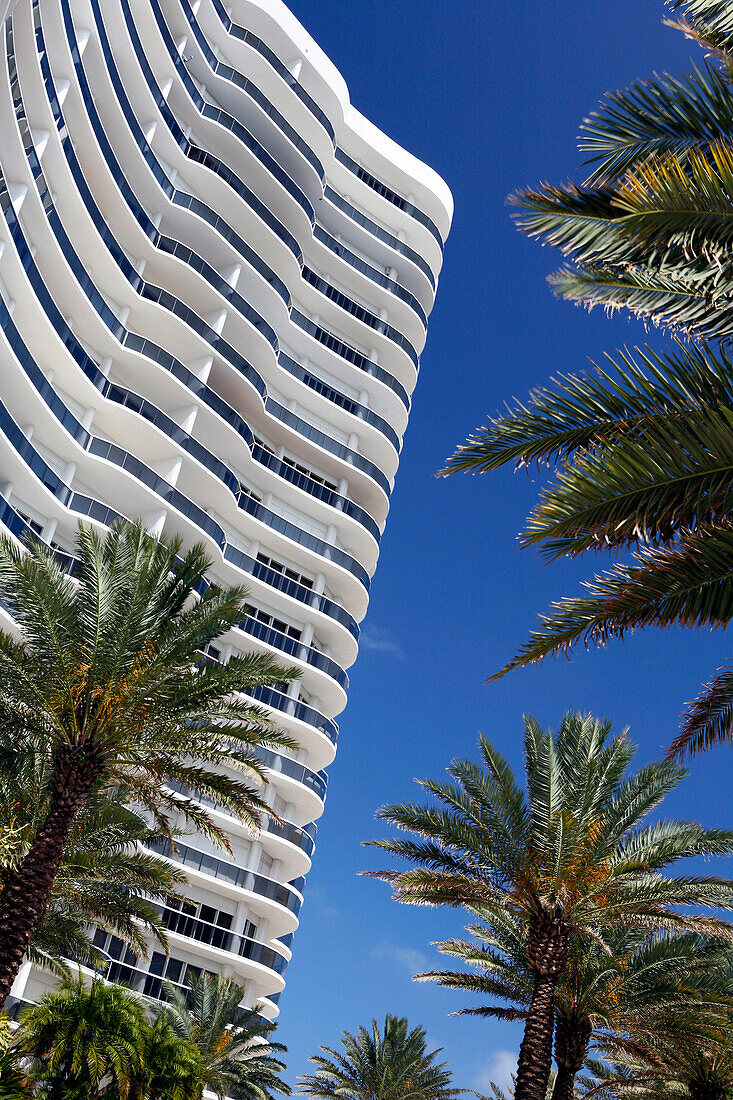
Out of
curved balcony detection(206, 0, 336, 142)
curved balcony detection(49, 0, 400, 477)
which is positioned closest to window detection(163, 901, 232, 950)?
curved balcony detection(49, 0, 400, 477)

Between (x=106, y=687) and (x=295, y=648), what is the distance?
3229 cm

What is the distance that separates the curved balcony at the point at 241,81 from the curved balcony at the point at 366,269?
4921 mm

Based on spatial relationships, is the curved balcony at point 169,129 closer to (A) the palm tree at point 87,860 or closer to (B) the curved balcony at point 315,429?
(B) the curved balcony at point 315,429

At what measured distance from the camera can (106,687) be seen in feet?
59.5

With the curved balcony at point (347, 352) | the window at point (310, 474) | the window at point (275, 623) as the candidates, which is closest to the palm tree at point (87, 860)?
the window at point (275, 623)

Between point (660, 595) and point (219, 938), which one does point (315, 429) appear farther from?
point (660, 595)

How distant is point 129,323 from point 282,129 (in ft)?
54.4

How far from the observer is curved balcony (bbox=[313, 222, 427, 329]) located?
201 feet

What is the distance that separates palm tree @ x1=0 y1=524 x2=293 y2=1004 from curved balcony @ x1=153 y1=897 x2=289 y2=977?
2327 cm

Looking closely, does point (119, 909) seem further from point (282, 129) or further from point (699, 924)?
point (282, 129)

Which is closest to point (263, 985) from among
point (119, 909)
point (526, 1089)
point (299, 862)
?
point (299, 862)

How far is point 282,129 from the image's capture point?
56000 millimetres

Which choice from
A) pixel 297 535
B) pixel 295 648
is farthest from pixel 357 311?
pixel 295 648

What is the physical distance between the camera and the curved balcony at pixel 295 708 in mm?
48562
